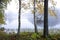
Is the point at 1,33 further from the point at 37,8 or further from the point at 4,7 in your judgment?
the point at 37,8

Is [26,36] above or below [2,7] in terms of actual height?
below

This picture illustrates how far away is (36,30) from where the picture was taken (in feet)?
40.2

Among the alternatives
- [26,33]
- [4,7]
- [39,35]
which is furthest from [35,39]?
[4,7]

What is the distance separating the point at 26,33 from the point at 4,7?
2760mm

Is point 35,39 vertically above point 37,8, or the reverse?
point 37,8

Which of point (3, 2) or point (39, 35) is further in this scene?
point (3, 2)

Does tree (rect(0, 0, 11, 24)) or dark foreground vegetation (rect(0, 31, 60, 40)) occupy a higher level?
tree (rect(0, 0, 11, 24))

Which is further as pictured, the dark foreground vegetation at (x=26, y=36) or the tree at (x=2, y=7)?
the tree at (x=2, y=7)

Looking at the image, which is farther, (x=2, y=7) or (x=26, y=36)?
(x=2, y=7)

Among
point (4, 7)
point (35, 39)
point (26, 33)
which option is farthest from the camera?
A: point (4, 7)

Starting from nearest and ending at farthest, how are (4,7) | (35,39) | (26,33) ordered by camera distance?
(35,39) < (26,33) < (4,7)

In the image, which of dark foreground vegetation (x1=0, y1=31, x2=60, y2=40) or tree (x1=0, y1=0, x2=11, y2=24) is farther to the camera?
tree (x1=0, y1=0, x2=11, y2=24)

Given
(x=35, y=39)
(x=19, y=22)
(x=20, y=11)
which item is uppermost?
(x=20, y=11)

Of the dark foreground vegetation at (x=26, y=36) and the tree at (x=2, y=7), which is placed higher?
the tree at (x=2, y=7)
